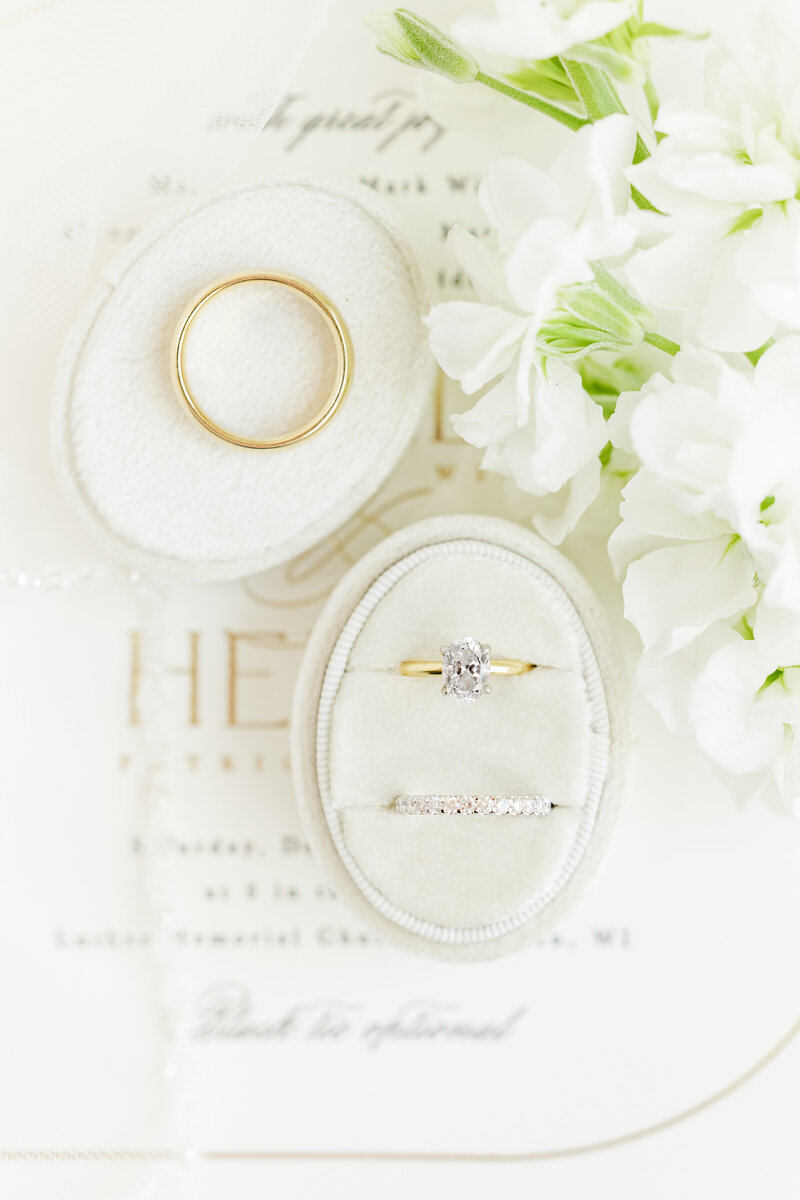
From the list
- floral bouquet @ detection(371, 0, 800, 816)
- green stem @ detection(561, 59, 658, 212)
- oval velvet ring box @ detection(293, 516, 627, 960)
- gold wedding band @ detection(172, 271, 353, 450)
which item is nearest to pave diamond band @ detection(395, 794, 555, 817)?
oval velvet ring box @ detection(293, 516, 627, 960)

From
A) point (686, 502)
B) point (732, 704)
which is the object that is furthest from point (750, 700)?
point (686, 502)

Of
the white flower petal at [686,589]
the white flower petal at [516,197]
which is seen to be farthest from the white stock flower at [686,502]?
the white flower petal at [516,197]

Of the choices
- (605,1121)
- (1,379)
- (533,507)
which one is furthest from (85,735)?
(605,1121)

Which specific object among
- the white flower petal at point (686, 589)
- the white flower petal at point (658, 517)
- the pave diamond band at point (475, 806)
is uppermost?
the white flower petal at point (658, 517)

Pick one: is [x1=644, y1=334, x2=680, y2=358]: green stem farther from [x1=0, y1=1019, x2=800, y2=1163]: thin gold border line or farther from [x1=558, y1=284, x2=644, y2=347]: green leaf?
[x1=0, y1=1019, x2=800, y2=1163]: thin gold border line

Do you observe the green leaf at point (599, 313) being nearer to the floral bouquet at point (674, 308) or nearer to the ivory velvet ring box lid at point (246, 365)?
the floral bouquet at point (674, 308)

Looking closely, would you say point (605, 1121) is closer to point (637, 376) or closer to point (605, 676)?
point (605, 676)

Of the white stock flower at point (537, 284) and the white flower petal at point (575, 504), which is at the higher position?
the white stock flower at point (537, 284)
